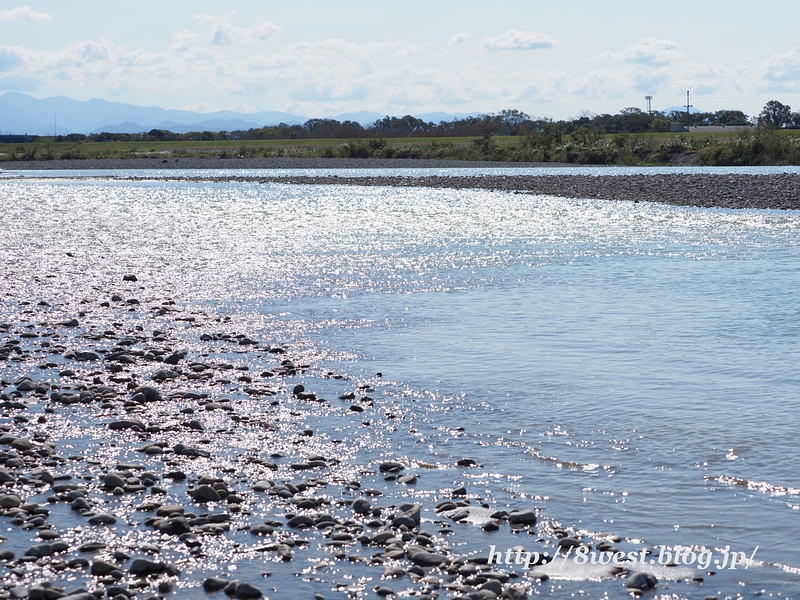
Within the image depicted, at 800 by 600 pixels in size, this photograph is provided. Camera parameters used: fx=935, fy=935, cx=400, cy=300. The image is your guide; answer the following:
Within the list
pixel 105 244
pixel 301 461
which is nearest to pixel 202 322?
pixel 301 461

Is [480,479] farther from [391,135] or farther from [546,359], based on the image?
[391,135]

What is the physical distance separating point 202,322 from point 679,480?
11.2 m

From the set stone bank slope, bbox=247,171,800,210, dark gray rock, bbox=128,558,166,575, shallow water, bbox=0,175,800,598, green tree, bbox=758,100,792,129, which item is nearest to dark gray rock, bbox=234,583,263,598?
dark gray rock, bbox=128,558,166,575

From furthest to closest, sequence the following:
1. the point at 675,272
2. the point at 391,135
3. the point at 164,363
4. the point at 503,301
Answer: the point at 391,135 < the point at 675,272 < the point at 503,301 < the point at 164,363

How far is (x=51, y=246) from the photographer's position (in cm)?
3412

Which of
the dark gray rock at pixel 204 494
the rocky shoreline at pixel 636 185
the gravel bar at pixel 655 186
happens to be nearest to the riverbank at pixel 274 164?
the rocky shoreline at pixel 636 185

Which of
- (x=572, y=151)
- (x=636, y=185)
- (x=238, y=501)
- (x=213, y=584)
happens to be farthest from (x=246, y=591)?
(x=572, y=151)

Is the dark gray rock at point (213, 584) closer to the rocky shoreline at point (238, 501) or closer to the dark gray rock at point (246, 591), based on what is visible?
the rocky shoreline at point (238, 501)

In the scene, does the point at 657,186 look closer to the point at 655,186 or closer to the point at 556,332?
the point at 655,186

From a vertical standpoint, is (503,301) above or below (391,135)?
below

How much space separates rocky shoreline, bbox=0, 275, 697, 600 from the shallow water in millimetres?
399

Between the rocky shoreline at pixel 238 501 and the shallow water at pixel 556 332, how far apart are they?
0.40 metres

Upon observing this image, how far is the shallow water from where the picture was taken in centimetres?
916

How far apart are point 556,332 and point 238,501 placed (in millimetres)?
9657
